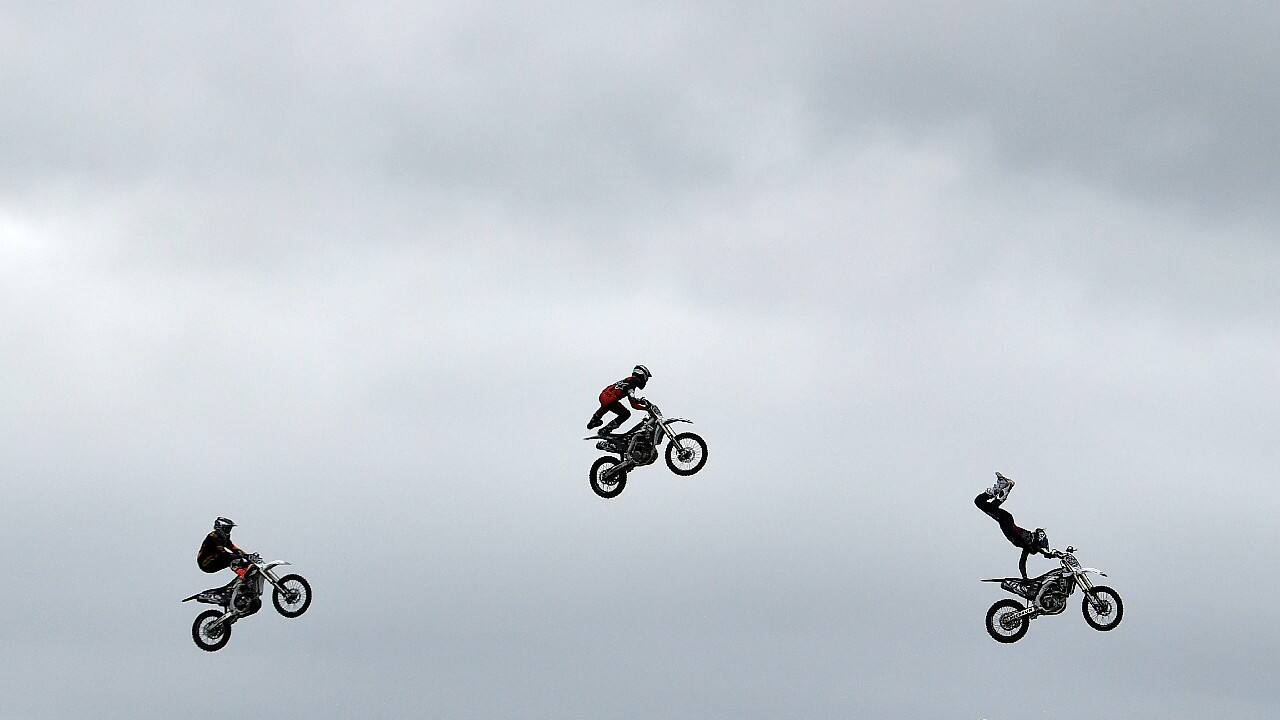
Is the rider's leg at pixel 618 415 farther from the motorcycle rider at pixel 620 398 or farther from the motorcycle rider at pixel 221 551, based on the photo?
the motorcycle rider at pixel 221 551

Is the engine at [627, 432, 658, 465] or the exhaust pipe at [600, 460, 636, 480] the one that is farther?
the exhaust pipe at [600, 460, 636, 480]

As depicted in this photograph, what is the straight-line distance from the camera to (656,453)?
8412cm

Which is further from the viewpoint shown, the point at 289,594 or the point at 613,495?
the point at 613,495

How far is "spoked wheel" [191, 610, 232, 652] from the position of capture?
83250 millimetres

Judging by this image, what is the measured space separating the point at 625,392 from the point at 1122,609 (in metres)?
22.3

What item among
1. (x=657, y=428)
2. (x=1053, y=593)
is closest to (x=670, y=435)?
(x=657, y=428)

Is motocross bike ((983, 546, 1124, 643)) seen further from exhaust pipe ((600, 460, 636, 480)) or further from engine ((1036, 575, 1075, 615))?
exhaust pipe ((600, 460, 636, 480))

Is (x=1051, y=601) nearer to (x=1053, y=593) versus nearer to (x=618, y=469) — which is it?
(x=1053, y=593)

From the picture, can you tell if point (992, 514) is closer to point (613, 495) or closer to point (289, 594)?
point (613, 495)

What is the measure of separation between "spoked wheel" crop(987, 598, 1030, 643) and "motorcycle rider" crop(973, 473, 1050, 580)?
1.48 metres

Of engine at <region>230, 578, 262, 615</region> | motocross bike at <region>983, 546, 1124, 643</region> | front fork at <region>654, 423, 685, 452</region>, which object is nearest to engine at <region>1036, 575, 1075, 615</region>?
motocross bike at <region>983, 546, 1124, 643</region>

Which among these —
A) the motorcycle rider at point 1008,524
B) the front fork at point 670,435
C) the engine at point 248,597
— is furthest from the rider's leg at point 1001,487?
the engine at point 248,597

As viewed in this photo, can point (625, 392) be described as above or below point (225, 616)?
above

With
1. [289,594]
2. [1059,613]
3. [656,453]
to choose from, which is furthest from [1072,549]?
[289,594]
